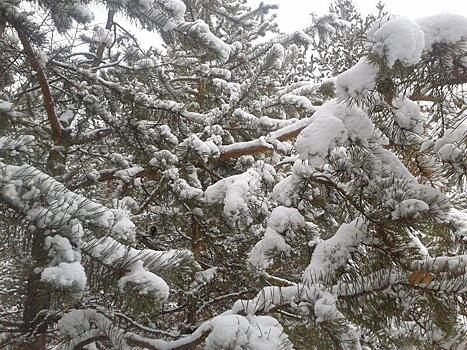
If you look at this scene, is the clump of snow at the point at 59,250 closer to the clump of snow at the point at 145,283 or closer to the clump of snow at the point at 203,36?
the clump of snow at the point at 145,283

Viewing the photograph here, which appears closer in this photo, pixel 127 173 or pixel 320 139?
pixel 320 139

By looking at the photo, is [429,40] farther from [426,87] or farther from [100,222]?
[100,222]

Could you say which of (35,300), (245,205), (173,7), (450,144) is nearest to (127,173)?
(245,205)

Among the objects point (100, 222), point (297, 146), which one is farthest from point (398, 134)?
point (100, 222)

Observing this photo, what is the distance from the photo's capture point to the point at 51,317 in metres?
2.53

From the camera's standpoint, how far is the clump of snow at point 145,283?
138cm

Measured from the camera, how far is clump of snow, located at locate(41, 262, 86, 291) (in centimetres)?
119

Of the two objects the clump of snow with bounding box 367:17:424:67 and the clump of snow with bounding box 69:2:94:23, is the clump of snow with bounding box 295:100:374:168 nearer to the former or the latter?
the clump of snow with bounding box 367:17:424:67

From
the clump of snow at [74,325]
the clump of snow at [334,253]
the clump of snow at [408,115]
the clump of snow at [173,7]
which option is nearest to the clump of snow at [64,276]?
the clump of snow at [74,325]

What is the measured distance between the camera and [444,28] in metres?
1.72

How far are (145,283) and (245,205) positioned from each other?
1393 mm

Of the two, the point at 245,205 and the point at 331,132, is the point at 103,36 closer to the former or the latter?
the point at 245,205

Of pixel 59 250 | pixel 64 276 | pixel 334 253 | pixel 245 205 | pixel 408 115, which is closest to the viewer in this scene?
pixel 64 276

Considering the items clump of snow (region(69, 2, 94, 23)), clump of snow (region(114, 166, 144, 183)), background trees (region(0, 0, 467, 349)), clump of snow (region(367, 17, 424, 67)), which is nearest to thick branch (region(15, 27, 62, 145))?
background trees (region(0, 0, 467, 349))
